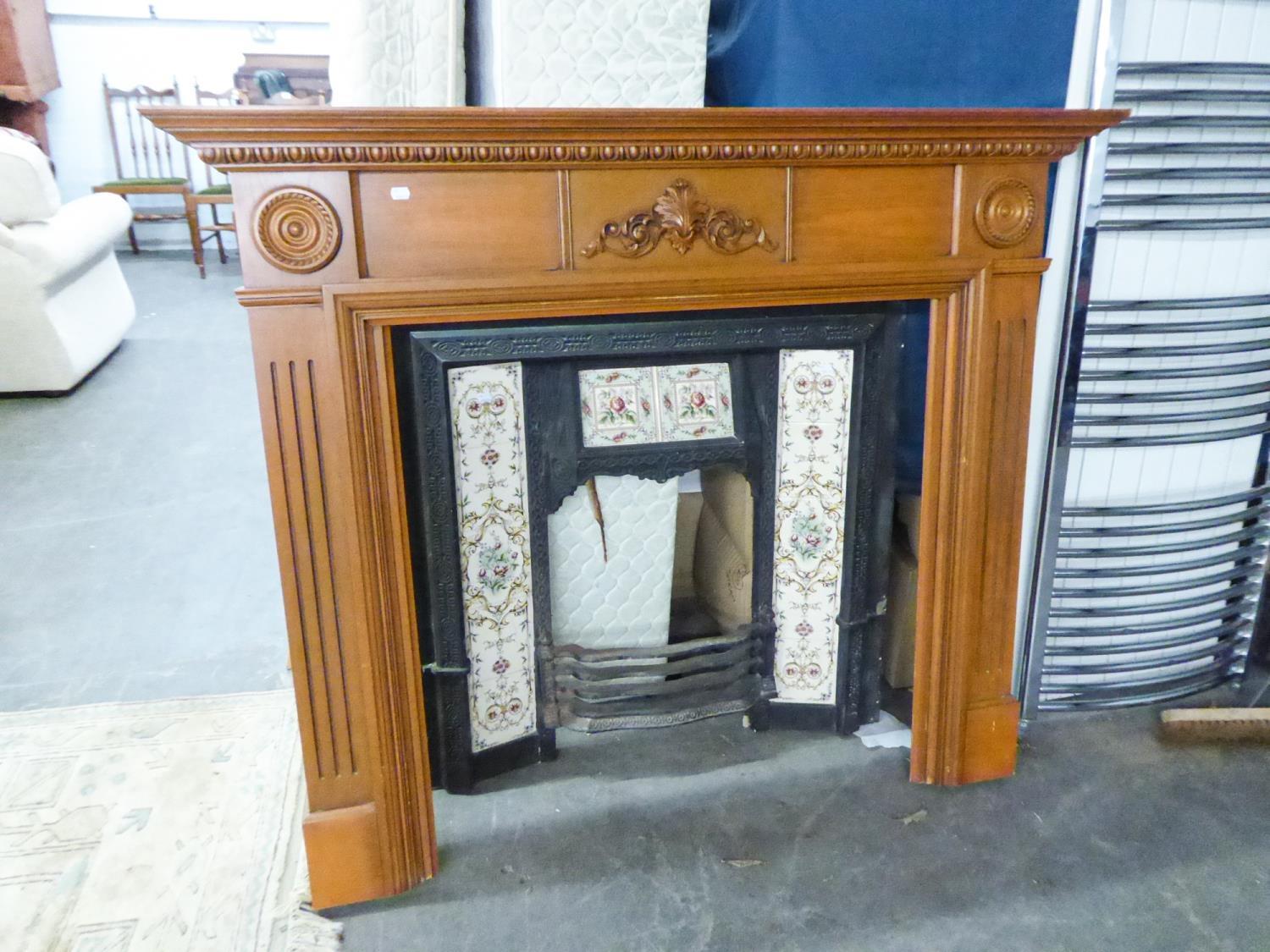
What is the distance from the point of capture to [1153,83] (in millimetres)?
1645

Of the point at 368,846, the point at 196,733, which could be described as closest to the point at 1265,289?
the point at 368,846

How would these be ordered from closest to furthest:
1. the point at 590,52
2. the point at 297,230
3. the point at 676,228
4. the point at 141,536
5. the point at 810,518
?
the point at 297,230
the point at 676,228
the point at 590,52
the point at 810,518
the point at 141,536

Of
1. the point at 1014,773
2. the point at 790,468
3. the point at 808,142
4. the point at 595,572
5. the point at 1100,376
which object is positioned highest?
the point at 808,142

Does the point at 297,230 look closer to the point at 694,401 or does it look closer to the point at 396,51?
the point at 396,51

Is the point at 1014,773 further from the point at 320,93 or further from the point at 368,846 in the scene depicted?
the point at 320,93

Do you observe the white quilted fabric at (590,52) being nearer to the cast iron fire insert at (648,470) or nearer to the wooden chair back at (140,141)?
the cast iron fire insert at (648,470)

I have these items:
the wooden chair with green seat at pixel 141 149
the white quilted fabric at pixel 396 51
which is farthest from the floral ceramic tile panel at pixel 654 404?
the wooden chair with green seat at pixel 141 149

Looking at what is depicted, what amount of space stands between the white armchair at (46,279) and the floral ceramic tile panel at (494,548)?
2.60 meters

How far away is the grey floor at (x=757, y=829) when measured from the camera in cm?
139

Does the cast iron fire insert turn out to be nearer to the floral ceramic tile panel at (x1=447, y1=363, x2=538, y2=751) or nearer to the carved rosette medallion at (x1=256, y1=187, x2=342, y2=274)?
the floral ceramic tile panel at (x1=447, y1=363, x2=538, y2=751)

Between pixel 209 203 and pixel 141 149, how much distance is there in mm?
1005

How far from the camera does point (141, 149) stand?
5711 mm

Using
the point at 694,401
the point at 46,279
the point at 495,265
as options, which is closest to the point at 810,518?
the point at 694,401

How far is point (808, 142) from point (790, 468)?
0.58m
